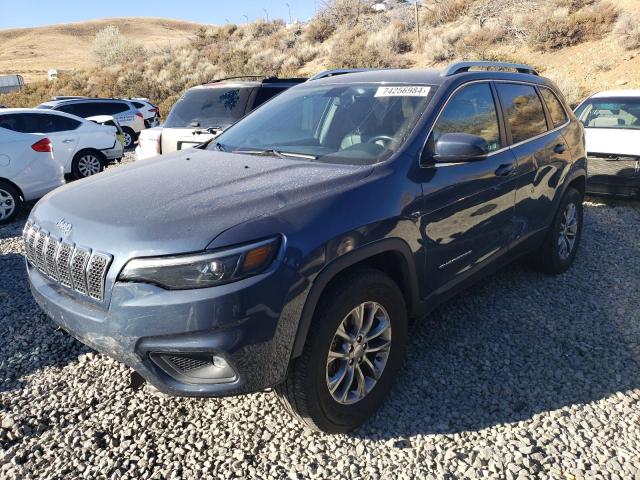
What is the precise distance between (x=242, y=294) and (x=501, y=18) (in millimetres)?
24356

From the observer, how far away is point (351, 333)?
100 inches

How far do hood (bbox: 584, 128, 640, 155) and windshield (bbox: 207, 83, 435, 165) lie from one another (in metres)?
4.94

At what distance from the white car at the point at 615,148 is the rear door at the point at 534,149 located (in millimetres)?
2815

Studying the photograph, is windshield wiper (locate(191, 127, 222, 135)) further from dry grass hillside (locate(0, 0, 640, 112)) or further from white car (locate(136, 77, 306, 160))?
dry grass hillside (locate(0, 0, 640, 112))

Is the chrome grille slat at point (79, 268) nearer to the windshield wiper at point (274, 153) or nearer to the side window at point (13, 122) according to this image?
the windshield wiper at point (274, 153)

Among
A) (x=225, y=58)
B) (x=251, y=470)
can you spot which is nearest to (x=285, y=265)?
(x=251, y=470)

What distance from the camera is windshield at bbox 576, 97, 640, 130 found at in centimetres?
743

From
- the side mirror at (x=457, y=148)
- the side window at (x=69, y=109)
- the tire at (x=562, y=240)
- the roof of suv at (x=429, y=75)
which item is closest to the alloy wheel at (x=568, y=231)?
the tire at (x=562, y=240)

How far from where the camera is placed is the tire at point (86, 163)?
912 cm

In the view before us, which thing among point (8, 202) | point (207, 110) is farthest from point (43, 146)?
point (207, 110)

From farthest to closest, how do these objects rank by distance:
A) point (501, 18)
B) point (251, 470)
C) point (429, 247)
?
point (501, 18), point (429, 247), point (251, 470)

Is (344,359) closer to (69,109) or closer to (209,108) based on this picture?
(209,108)

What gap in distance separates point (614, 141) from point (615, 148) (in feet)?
0.49

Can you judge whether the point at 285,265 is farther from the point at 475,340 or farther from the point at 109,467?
the point at 475,340
